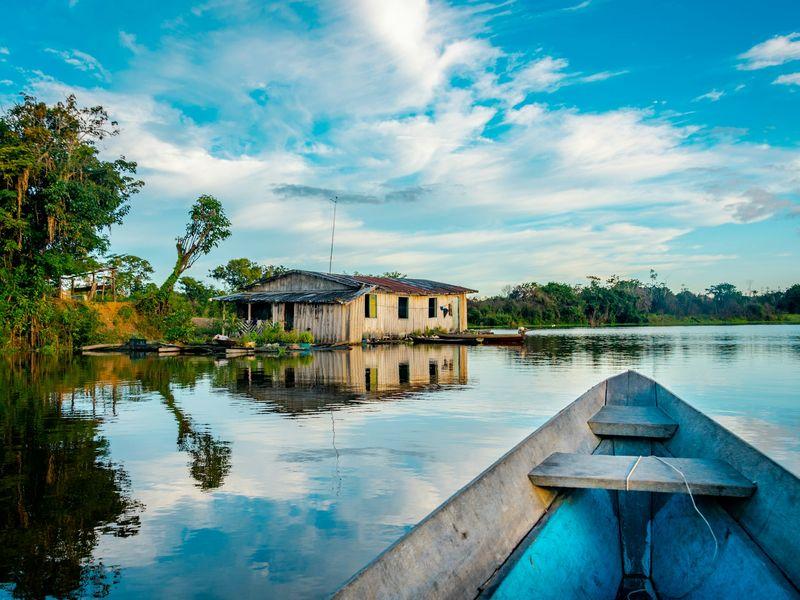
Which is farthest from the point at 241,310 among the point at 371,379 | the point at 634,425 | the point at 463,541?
the point at 463,541

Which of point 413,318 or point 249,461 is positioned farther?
point 413,318

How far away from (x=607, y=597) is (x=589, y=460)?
97cm

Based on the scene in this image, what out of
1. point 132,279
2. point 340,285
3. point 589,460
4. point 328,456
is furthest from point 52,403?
point 132,279

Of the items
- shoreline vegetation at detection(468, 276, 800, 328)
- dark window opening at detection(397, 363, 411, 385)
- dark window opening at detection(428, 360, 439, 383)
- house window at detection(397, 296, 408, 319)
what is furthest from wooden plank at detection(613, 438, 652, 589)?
shoreline vegetation at detection(468, 276, 800, 328)

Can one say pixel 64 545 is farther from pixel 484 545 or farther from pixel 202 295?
pixel 202 295

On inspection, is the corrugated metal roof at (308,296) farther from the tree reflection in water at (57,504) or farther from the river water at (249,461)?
the tree reflection in water at (57,504)

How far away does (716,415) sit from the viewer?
9.68 m

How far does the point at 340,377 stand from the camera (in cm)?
1484

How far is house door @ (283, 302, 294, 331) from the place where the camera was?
27156 millimetres

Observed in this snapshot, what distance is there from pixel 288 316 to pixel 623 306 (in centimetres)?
4029

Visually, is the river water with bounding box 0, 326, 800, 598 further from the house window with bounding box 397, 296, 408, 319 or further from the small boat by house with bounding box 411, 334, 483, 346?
the house window with bounding box 397, 296, 408, 319

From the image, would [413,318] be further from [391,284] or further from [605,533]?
[605,533]

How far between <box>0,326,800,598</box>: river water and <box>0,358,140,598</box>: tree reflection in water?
2 cm

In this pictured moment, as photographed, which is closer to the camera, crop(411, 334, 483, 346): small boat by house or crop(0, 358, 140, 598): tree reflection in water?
crop(0, 358, 140, 598): tree reflection in water
